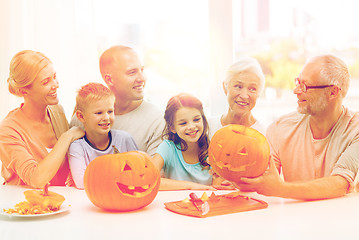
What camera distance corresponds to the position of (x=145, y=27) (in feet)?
7.09

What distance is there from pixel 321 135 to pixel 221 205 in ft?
1.85

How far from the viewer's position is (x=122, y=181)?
54.9 inches

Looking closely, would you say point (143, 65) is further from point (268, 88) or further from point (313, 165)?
point (313, 165)

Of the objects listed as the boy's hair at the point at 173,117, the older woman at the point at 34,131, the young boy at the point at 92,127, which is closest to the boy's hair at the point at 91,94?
the young boy at the point at 92,127

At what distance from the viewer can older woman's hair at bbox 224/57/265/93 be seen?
187 cm

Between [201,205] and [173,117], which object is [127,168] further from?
[173,117]

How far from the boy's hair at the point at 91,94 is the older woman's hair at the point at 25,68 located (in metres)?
0.21

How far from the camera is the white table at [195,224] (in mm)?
1229

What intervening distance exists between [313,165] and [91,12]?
4.04 ft

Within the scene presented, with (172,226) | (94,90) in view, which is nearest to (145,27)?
(94,90)

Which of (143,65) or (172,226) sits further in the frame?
(143,65)

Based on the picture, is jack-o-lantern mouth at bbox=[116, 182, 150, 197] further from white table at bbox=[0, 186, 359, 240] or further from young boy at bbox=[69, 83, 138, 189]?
young boy at bbox=[69, 83, 138, 189]

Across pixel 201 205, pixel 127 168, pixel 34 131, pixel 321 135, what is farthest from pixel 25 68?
pixel 321 135

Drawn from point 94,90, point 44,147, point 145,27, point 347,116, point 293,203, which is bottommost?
point 293,203
